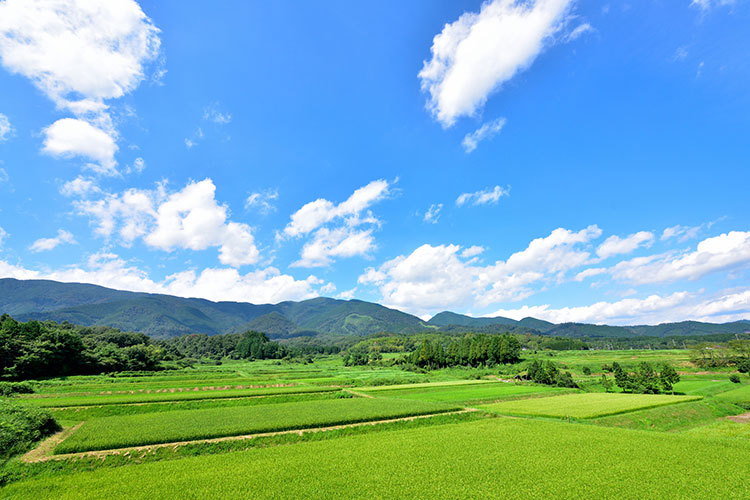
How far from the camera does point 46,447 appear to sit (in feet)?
89.7

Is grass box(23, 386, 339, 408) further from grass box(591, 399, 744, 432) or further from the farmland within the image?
grass box(591, 399, 744, 432)

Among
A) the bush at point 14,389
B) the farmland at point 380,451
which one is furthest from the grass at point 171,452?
the bush at point 14,389

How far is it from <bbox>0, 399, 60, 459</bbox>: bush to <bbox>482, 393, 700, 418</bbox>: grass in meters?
51.5

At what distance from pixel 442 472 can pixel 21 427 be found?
35.3m

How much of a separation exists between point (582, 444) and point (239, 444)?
30.7 m

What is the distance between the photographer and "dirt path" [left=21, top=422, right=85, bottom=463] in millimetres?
24750

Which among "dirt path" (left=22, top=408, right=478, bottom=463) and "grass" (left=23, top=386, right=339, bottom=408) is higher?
"grass" (left=23, top=386, right=339, bottom=408)

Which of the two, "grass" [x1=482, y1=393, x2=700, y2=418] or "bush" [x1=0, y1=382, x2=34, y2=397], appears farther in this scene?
"bush" [x1=0, y1=382, x2=34, y2=397]

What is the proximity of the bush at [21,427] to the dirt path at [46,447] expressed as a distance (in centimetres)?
62

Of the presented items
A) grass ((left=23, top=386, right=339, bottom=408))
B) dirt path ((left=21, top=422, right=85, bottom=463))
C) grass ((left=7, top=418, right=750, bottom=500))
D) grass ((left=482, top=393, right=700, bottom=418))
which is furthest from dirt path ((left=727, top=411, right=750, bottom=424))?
dirt path ((left=21, top=422, right=85, bottom=463))

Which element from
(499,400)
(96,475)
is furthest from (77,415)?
(499,400)

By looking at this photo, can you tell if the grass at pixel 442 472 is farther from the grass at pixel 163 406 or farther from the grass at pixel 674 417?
the grass at pixel 163 406

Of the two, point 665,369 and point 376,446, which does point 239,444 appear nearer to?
point 376,446

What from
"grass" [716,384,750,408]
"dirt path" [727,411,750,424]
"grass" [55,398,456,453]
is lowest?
"dirt path" [727,411,750,424]
